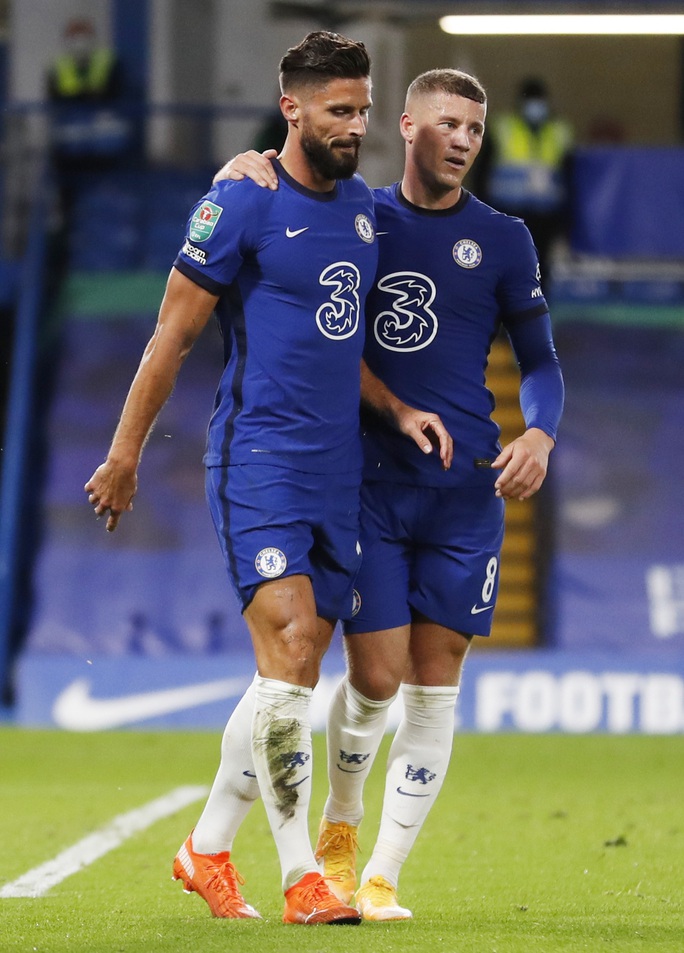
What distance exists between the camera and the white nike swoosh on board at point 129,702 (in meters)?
12.3

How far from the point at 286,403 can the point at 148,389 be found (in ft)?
1.15

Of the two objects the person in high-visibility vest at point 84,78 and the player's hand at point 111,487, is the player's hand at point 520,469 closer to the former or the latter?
→ the player's hand at point 111,487

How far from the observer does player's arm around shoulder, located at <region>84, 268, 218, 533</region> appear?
14.1ft

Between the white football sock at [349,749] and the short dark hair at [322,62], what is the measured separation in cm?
165

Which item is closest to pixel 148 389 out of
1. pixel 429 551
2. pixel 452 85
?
pixel 429 551

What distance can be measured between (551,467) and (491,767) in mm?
4898

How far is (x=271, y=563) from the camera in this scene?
13.9ft

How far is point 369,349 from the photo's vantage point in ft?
15.9

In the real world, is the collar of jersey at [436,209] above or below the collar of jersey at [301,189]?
below

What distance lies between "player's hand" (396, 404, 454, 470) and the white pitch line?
5.81 ft

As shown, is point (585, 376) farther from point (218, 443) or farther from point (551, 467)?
point (218, 443)

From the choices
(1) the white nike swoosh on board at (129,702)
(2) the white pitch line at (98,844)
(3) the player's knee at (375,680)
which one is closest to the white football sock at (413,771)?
(3) the player's knee at (375,680)

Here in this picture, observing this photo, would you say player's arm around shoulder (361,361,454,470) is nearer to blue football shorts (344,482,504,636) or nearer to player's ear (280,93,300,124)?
blue football shorts (344,482,504,636)

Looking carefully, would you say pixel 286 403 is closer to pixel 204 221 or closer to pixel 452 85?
pixel 204 221
